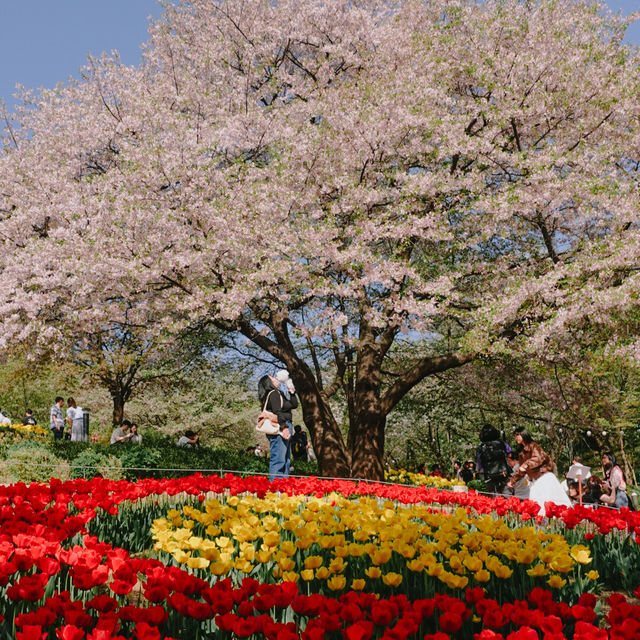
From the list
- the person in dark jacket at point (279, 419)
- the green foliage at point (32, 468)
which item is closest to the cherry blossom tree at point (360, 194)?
the person in dark jacket at point (279, 419)

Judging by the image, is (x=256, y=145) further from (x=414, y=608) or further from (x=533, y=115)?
(x=414, y=608)

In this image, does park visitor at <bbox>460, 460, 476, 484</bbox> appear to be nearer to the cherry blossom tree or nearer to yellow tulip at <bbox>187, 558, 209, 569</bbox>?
the cherry blossom tree

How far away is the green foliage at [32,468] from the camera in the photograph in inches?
411

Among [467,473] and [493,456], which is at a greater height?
[493,456]

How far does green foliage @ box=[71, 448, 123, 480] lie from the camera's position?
35.4 feet

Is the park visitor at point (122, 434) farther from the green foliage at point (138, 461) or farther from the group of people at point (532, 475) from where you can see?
the group of people at point (532, 475)

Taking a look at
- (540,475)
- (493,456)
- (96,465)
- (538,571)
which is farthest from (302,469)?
(538,571)

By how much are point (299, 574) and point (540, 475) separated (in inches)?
232

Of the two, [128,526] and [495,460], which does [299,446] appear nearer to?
[495,460]

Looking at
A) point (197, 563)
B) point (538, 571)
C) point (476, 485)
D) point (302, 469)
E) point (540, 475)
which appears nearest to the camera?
point (197, 563)

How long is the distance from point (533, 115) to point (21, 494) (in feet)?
43.7

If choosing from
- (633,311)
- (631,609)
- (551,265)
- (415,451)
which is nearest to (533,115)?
(551,265)

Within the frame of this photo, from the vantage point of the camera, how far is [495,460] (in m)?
12.0

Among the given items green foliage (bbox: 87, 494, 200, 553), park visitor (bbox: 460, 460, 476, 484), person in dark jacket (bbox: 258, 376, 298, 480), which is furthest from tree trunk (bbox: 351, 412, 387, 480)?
green foliage (bbox: 87, 494, 200, 553)
